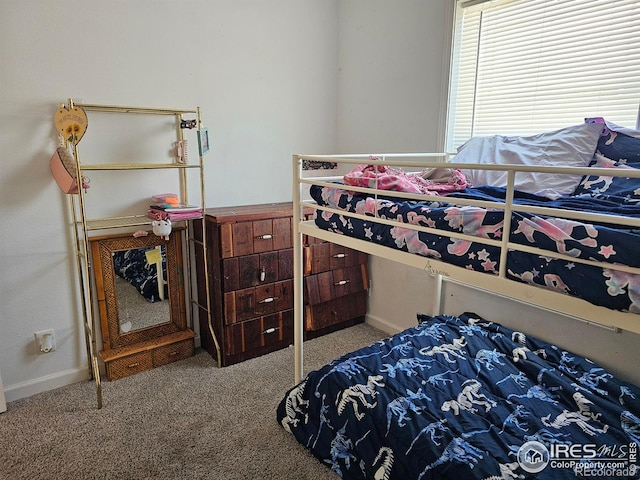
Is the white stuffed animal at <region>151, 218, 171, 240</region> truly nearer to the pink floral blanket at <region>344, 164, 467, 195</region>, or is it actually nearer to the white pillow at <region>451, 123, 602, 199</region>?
the pink floral blanket at <region>344, 164, 467, 195</region>

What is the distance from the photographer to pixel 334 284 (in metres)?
2.95

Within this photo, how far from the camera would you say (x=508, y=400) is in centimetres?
167

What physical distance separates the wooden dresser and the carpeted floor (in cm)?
20

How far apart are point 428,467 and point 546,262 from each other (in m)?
0.76

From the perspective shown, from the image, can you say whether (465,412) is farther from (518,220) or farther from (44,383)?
(44,383)

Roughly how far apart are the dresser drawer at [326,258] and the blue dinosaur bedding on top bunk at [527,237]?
0.99 meters

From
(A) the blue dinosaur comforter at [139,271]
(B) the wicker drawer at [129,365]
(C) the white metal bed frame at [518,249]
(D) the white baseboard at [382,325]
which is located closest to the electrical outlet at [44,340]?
(B) the wicker drawer at [129,365]

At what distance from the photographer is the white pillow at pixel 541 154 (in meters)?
1.78

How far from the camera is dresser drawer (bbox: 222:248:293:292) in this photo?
249 centimetres

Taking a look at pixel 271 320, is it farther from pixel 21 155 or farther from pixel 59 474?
pixel 21 155

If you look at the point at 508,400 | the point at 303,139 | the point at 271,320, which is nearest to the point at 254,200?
the point at 303,139

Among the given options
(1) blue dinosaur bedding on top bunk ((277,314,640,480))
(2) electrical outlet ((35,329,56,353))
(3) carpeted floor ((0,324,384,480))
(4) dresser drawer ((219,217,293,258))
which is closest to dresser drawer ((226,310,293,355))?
(3) carpeted floor ((0,324,384,480))

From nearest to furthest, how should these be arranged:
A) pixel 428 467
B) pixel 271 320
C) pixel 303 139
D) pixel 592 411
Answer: pixel 428 467, pixel 592 411, pixel 271 320, pixel 303 139

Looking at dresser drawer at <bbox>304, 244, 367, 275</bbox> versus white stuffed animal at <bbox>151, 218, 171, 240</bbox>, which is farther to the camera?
dresser drawer at <bbox>304, 244, 367, 275</bbox>
